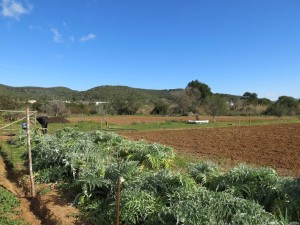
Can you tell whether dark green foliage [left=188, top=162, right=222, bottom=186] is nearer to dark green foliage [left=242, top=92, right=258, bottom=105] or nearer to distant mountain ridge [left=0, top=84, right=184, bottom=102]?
dark green foliage [left=242, top=92, right=258, bottom=105]

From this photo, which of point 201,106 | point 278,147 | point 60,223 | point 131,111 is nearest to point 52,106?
point 131,111

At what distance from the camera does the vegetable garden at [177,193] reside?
190 inches

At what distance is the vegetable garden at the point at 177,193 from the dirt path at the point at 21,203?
67 cm

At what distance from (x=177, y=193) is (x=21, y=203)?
4019 mm

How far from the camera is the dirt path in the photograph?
6730mm

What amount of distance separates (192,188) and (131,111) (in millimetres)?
54808

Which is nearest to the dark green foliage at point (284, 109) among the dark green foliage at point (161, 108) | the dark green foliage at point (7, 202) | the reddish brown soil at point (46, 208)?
the dark green foliage at point (161, 108)

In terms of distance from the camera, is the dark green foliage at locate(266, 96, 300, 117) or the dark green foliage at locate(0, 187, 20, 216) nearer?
the dark green foliage at locate(0, 187, 20, 216)

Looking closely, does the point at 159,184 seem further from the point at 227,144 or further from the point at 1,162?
the point at 227,144

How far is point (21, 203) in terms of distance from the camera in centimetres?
767

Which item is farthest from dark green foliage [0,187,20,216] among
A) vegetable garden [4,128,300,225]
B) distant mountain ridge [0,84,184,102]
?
distant mountain ridge [0,84,184,102]

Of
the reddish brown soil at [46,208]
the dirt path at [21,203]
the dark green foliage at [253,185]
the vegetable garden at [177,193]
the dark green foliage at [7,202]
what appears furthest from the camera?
the dark green foliage at [7,202]

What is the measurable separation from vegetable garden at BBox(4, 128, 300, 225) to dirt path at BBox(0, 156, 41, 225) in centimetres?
67

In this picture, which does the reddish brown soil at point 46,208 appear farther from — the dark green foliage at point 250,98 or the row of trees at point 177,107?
the dark green foliage at point 250,98
